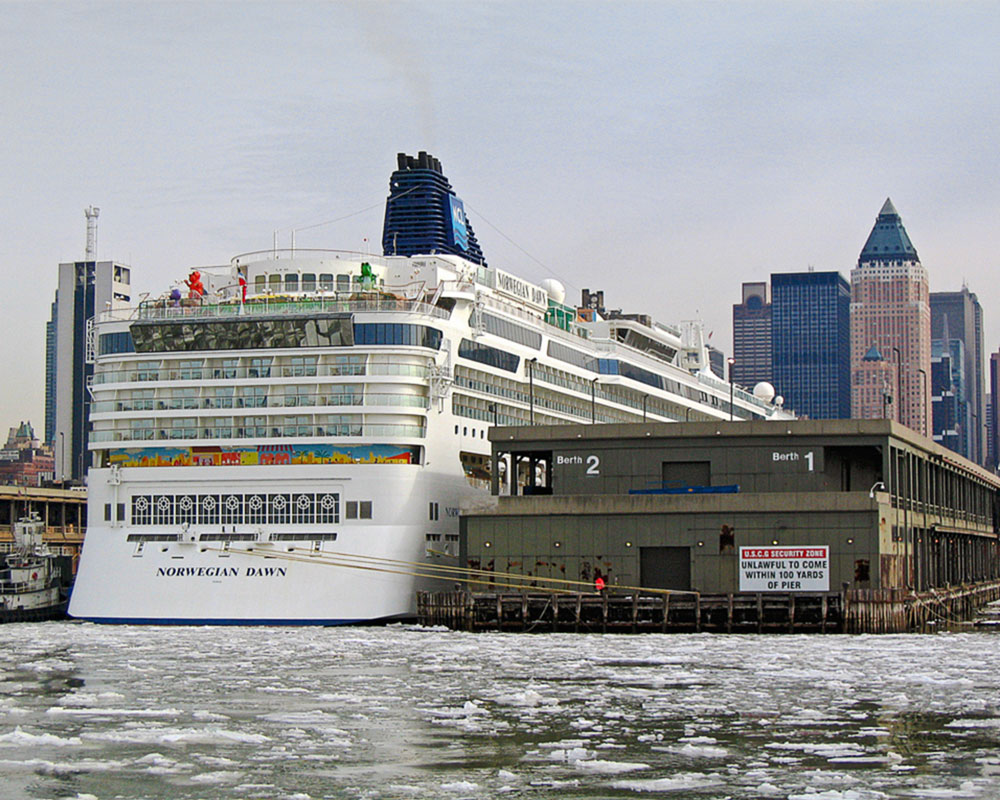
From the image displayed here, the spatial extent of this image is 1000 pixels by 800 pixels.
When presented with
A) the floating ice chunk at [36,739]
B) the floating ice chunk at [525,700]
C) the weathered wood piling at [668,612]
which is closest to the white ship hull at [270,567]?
the weathered wood piling at [668,612]

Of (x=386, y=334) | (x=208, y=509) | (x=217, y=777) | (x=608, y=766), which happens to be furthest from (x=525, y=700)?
(x=386, y=334)

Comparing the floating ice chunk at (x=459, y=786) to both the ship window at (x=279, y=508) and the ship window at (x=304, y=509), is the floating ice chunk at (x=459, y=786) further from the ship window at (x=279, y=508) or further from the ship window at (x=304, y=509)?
the ship window at (x=279, y=508)

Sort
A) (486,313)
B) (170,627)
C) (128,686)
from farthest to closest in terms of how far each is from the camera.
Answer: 1. (486,313)
2. (170,627)
3. (128,686)

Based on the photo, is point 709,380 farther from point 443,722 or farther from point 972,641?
point 443,722

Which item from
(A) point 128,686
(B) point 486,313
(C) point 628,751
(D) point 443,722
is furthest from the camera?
(B) point 486,313

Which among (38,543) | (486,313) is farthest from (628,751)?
(38,543)

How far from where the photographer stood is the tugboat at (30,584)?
65125 millimetres

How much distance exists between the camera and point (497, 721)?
30.9 m

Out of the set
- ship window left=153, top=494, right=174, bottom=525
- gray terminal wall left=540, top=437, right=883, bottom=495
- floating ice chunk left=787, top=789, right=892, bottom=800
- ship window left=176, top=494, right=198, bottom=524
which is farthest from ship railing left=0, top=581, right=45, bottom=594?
floating ice chunk left=787, top=789, right=892, bottom=800

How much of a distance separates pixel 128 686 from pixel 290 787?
14.4m

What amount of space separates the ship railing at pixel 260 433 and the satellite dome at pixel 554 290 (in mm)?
25869

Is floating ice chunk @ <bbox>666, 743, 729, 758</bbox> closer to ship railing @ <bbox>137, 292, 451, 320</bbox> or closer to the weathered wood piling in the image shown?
the weathered wood piling

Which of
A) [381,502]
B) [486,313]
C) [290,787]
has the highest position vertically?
[486,313]

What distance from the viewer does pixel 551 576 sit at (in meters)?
59.4
